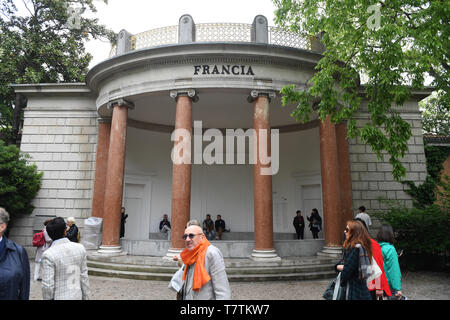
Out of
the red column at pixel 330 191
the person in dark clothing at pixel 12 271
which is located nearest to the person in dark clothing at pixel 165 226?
the red column at pixel 330 191

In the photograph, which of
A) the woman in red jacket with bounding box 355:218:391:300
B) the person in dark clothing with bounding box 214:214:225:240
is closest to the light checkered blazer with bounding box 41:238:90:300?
the woman in red jacket with bounding box 355:218:391:300

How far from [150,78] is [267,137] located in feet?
16.3

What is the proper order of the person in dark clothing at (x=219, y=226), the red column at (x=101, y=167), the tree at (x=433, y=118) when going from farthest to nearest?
the tree at (x=433, y=118)
the person in dark clothing at (x=219, y=226)
the red column at (x=101, y=167)

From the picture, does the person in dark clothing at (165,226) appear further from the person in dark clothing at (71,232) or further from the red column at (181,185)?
the person in dark clothing at (71,232)

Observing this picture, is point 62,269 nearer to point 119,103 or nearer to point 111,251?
point 111,251

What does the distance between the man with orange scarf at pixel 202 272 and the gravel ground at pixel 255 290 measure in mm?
4534

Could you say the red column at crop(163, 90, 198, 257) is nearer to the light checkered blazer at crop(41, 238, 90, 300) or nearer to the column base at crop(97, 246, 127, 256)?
the column base at crop(97, 246, 127, 256)

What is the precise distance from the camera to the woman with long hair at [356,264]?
3639mm

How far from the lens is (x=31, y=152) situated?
1414 cm

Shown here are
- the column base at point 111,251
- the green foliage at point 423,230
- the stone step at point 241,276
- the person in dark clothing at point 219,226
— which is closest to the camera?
the stone step at point 241,276

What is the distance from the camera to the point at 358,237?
374cm

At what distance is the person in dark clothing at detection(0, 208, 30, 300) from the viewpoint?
9.74 feet

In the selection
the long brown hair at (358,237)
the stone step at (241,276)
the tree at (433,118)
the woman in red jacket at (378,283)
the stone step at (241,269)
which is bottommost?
the stone step at (241,276)
